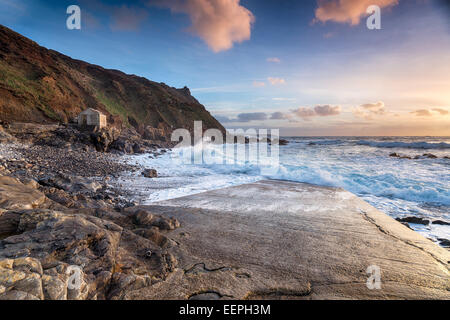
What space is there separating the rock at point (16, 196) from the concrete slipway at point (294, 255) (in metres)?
1.96

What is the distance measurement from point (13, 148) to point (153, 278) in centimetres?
995

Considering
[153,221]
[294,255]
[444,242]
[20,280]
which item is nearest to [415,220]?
[444,242]

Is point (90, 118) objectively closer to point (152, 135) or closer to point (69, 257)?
point (152, 135)

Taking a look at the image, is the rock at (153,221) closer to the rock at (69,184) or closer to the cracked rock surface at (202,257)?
the cracked rock surface at (202,257)

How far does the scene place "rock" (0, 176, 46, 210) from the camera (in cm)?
265

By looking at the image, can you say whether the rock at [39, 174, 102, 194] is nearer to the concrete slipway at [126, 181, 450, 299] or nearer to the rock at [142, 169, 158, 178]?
the concrete slipway at [126, 181, 450, 299]

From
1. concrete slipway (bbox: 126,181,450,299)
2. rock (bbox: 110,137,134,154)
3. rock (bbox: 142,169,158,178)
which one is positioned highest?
rock (bbox: 110,137,134,154)

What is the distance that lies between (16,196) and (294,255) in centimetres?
378

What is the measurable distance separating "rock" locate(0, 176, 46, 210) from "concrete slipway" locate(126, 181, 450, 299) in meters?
1.96

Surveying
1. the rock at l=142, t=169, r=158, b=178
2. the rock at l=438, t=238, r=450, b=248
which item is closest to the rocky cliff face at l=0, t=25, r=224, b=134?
the rock at l=142, t=169, r=158, b=178

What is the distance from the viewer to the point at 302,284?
2189 millimetres

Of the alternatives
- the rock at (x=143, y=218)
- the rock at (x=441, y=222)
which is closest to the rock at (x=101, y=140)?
the rock at (x=143, y=218)

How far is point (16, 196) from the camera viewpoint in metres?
2.88
